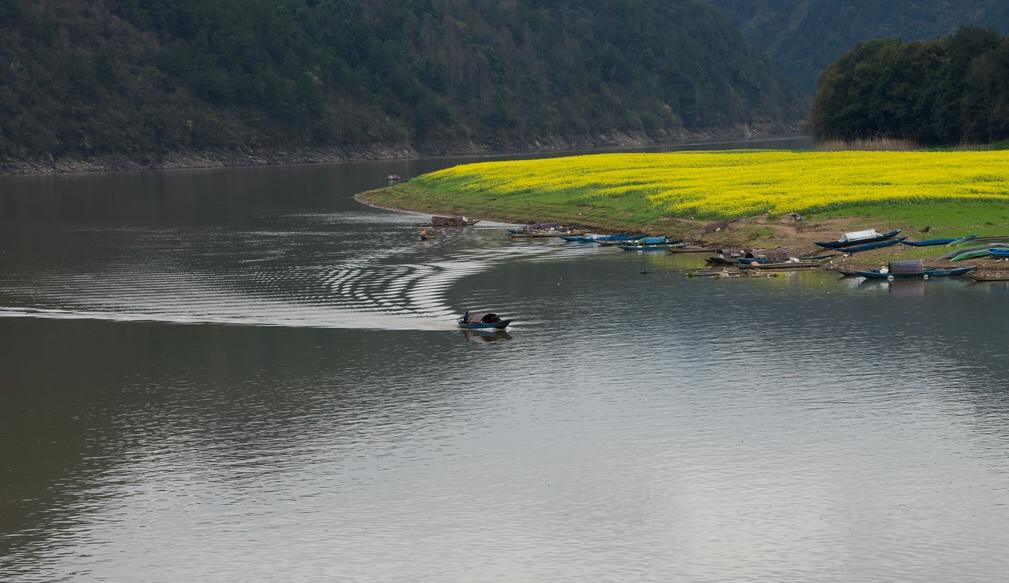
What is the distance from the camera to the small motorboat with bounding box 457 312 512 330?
176 feet

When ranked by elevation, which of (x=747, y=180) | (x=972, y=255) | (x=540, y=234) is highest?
(x=747, y=180)

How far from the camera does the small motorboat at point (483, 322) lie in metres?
53.7

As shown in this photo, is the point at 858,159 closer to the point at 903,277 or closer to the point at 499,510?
the point at 903,277

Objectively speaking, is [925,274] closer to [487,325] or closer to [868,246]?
[868,246]

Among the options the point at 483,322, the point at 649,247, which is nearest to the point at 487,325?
the point at 483,322

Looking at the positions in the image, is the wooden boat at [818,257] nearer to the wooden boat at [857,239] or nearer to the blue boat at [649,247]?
the wooden boat at [857,239]

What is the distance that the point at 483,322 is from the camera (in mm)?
53812

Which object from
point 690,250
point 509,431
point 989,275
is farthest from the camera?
point 690,250

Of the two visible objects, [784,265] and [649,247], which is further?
[649,247]

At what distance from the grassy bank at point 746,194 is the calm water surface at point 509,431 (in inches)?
592

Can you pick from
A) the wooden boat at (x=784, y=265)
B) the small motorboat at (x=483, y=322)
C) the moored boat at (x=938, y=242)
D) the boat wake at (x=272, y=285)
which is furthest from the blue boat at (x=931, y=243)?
the small motorboat at (x=483, y=322)

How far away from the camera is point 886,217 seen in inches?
3226

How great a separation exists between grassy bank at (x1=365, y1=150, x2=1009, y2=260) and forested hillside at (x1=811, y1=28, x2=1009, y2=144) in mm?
23246

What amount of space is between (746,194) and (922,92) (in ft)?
246
